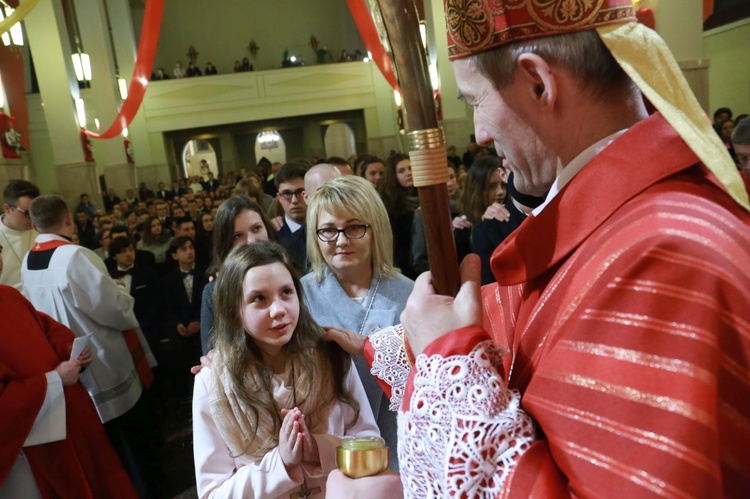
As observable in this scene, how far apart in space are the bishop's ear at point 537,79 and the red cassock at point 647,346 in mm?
129

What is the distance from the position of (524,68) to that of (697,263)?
406mm

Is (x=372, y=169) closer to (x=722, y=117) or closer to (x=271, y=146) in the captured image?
(x=722, y=117)

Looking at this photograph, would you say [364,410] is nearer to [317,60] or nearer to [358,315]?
[358,315]

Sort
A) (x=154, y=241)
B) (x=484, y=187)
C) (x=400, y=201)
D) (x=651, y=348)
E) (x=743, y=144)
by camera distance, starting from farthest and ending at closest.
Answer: (x=154, y=241), (x=400, y=201), (x=484, y=187), (x=743, y=144), (x=651, y=348)

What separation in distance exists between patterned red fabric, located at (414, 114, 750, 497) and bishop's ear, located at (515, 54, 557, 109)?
14cm

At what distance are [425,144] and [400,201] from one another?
329 centimetres

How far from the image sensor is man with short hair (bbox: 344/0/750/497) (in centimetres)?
74

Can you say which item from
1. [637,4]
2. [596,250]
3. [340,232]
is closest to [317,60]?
[637,4]

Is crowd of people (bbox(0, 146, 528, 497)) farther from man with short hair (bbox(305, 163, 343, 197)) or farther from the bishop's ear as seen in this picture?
the bishop's ear

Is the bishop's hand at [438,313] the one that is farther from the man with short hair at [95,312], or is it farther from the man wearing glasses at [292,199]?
the man with short hair at [95,312]

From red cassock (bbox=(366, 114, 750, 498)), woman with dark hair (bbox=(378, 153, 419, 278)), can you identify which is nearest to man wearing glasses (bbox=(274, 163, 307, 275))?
woman with dark hair (bbox=(378, 153, 419, 278))

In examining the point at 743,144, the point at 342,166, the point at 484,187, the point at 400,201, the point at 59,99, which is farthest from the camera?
the point at 59,99

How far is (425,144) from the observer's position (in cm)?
103

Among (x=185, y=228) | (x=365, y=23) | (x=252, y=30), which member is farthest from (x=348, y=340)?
(x=252, y=30)
